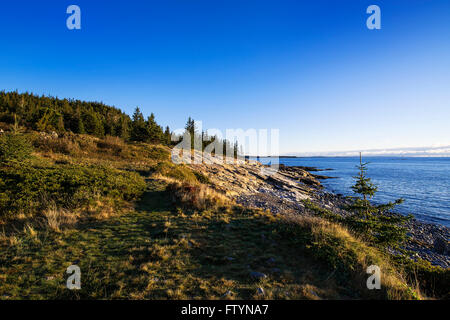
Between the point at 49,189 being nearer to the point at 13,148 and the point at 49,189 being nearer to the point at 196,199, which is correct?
the point at 196,199

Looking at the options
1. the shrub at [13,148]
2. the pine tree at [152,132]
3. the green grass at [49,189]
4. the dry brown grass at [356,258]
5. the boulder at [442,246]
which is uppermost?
the pine tree at [152,132]

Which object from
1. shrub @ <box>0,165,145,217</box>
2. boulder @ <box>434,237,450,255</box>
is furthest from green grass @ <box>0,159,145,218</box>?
boulder @ <box>434,237,450,255</box>

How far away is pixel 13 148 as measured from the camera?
12312mm

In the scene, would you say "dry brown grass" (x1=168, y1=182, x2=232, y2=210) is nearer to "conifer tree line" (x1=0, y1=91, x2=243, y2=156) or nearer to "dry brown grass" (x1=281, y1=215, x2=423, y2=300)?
"dry brown grass" (x1=281, y1=215, x2=423, y2=300)

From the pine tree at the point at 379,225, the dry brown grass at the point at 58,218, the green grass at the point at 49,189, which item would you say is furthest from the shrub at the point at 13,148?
the pine tree at the point at 379,225

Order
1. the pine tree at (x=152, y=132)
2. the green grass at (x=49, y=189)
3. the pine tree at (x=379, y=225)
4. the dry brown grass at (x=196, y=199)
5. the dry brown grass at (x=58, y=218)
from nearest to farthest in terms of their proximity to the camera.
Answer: the dry brown grass at (x=58, y=218)
the pine tree at (x=379, y=225)
the green grass at (x=49, y=189)
the dry brown grass at (x=196, y=199)
the pine tree at (x=152, y=132)

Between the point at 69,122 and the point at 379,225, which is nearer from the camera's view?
the point at 379,225

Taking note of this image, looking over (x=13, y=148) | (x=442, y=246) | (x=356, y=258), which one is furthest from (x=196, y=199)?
(x=442, y=246)

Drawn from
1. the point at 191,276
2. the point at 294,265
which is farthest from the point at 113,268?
the point at 294,265

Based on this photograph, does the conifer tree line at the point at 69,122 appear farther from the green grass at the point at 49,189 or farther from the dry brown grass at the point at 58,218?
the dry brown grass at the point at 58,218

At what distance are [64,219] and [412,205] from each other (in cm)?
3410

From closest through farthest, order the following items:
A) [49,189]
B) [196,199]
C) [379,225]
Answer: [379,225]
[49,189]
[196,199]

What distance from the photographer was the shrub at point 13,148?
11.8 meters

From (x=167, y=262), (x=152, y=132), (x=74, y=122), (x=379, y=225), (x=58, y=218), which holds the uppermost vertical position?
(x=74, y=122)
